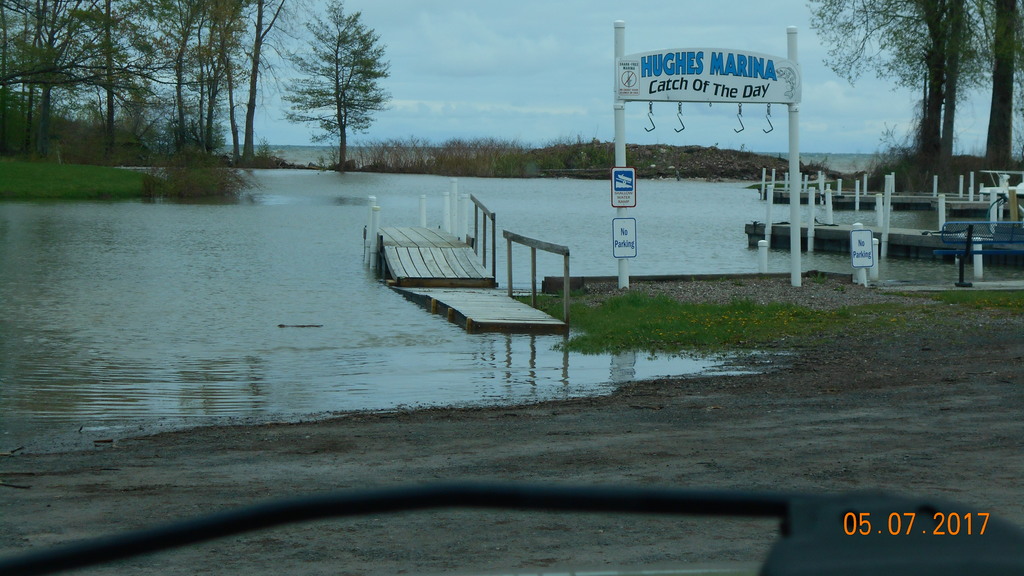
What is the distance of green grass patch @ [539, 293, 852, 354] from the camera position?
42.9ft

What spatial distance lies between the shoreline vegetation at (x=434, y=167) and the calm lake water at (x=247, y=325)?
861 centimetres

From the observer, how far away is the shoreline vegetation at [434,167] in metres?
47.6

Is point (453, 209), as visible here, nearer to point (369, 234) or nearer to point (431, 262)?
point (369, 234)

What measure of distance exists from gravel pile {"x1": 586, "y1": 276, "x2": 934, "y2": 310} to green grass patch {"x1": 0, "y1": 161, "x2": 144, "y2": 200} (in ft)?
109

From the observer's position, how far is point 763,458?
670cm

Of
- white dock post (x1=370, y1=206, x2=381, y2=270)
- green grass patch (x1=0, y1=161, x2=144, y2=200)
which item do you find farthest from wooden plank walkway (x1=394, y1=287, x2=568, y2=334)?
green grass patch (x1=0, y1=161, x2=144, y2=200)

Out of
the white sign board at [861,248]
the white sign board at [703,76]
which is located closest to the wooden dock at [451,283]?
the white sign board at [703,76]

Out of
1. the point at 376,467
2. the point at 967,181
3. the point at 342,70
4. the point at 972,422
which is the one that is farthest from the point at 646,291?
the point at 342,70

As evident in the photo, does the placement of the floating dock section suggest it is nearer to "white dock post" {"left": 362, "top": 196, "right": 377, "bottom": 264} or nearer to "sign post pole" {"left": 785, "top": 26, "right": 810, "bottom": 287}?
"sign post pole" {"left": 785, "top": 26, "right": 810, "bottom": 287}

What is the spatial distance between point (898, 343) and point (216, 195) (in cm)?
4186

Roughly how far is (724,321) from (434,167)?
195 ft

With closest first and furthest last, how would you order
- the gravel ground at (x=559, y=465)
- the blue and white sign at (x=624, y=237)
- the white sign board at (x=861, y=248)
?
1. the gravel ground at (x=559, y=465)
2. the blue and white sign at (x=624, y=237)
3. the white sign board at (x=861, y=248)

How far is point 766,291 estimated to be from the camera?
58.7 feet
